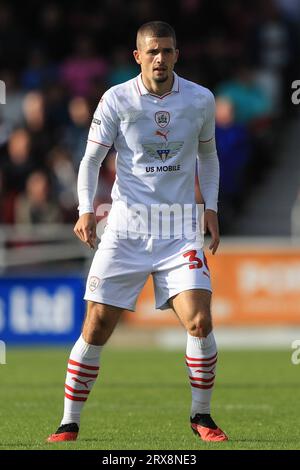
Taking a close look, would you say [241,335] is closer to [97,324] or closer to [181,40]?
[181,40]

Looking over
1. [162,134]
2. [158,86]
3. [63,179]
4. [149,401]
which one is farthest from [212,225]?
[63,179]

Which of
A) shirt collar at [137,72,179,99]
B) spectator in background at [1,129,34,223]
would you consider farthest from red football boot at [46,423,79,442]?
spectator in background at [1,129,34,223]

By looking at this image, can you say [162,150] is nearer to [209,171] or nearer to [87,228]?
[209,171]

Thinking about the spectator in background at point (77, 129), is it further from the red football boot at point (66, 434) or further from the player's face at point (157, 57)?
the red football boot at point (66, 434)

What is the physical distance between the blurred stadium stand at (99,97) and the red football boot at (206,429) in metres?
9.82

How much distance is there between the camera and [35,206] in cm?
1858

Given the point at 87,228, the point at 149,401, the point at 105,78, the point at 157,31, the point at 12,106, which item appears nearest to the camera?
the point at 87,228

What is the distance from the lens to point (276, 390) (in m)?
12.3

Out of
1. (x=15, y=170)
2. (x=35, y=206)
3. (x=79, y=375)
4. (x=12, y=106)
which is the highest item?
(x=12, y=106)

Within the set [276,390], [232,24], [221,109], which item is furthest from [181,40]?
[276,390]

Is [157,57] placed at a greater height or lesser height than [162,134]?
greater

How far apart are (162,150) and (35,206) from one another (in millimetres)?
10228

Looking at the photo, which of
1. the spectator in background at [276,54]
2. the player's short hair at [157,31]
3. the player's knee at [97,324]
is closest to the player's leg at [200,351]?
the player's knee at [97,324]

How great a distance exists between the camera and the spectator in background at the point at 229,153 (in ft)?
62.1
